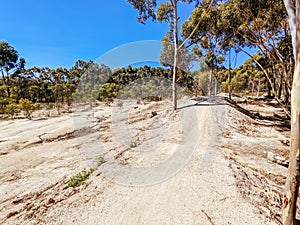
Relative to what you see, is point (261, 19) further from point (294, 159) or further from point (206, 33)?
point (294, 159)

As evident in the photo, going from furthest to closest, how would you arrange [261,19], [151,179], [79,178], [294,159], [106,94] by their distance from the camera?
[106,94], [261,19], [79,178], [151,179], [294,159]

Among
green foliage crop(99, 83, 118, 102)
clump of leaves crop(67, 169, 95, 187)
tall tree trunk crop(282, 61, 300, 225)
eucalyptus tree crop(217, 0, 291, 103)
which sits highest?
eucalyptus tree crop(217, 0, 291, 103)

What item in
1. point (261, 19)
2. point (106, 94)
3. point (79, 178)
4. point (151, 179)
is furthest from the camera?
point (106, 94)

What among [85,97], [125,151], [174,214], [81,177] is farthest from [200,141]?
[85,97]

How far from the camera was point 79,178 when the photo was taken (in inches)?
163

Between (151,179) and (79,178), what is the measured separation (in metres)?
1.88

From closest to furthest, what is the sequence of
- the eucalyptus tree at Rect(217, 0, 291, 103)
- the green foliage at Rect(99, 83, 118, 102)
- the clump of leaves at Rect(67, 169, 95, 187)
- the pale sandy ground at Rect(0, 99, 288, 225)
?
the pale sandy ground at Rect(0, 99, 288, 225), the clump of leaves at Rect(67, 169, 95, 187), the eucalyptus tree at Rect(217, 0, 291, 103), the green foliage at Rect(99, 83, 118, 102)

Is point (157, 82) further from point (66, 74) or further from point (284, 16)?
point (284, 16)

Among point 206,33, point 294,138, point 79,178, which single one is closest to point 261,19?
point 206,33

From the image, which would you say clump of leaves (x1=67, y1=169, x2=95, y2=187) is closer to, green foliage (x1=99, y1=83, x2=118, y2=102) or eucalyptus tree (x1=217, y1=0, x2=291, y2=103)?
eucalyptus tree (x1=217, y1=0, x2=291, y2=103)

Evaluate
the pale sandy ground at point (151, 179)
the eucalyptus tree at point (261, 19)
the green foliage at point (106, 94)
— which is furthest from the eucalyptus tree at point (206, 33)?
the green foliage at point (106, 94)

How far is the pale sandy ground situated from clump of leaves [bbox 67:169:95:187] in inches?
6.0

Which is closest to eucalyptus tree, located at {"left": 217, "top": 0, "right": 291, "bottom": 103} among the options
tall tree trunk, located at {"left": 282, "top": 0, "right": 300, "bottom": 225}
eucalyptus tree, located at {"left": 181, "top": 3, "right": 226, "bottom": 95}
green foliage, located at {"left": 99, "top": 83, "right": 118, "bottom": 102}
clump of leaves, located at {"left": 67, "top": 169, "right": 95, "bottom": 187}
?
eucalyptus tree, located at {"left": 181, "top": 3, "right": 226, "bottom": 95}

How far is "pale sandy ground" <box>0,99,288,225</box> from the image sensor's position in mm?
2775
